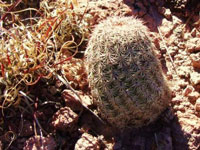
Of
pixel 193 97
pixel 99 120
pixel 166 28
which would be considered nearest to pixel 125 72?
pixel 99 120

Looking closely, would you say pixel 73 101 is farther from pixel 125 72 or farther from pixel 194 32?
pixel 194 32

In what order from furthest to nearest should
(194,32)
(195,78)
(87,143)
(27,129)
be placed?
(194,32) → (195,78) → (27,129) → (87,143)

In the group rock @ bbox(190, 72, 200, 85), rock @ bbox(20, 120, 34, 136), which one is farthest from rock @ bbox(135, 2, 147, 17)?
rock @ bbox(20, 120, 34, 136)

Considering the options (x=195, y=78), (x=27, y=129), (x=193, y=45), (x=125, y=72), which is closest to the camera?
(x=125, y=72)

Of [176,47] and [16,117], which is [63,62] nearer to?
[16,117]

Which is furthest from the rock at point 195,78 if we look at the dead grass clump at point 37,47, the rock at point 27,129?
the rock at point 27,129
